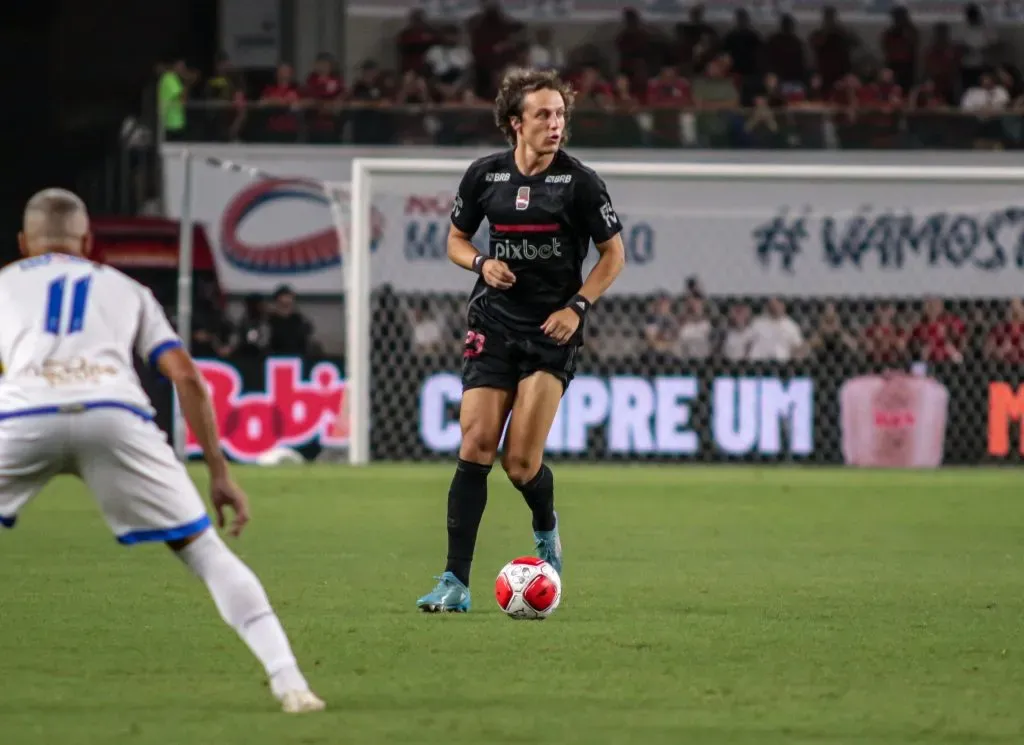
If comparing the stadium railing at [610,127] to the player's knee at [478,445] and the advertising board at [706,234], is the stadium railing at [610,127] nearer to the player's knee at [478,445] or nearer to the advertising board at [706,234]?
the advertising board at [706,234]

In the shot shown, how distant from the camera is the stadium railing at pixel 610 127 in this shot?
22.7 meters

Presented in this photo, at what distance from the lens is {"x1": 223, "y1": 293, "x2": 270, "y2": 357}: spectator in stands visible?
17406mm

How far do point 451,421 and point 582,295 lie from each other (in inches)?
382

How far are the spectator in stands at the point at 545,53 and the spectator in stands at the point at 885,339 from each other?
27.9 ft

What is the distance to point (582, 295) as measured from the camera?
23.9ft

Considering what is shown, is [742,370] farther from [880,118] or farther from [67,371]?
[67,371]

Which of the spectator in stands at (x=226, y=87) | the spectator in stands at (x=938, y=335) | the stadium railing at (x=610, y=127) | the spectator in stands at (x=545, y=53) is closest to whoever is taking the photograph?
the spectator in stands at (x=938, y=335)

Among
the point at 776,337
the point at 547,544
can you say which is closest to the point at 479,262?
the point at 547,544

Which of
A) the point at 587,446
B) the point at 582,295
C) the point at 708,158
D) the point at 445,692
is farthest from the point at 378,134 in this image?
the point at 445,692

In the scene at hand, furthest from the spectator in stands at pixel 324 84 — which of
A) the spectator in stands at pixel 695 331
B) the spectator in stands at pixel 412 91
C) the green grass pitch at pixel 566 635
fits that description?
the green grass pitch at pixel 566 635

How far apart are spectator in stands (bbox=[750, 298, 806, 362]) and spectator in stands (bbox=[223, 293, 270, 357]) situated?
4457 mm

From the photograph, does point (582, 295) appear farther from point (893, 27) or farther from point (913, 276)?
point (893, 27)

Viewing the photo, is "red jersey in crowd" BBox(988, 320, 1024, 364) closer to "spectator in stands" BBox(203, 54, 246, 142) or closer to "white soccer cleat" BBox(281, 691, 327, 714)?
"spectator in stands" BBox(203, 54, 246, 142)

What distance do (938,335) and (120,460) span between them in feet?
45.0
